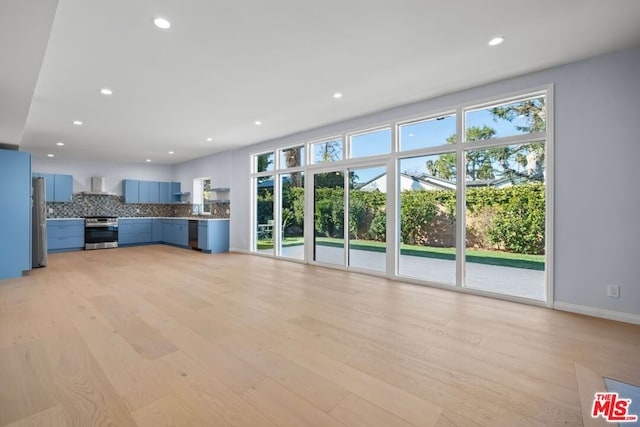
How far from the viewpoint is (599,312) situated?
9.64 feet

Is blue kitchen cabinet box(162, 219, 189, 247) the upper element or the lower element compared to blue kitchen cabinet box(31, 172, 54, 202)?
lower

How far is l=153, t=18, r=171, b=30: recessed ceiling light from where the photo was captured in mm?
2344

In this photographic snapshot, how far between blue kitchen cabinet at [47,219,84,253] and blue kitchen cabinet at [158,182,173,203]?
2207mm

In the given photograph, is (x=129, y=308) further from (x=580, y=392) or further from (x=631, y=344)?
(x=631, y=344)

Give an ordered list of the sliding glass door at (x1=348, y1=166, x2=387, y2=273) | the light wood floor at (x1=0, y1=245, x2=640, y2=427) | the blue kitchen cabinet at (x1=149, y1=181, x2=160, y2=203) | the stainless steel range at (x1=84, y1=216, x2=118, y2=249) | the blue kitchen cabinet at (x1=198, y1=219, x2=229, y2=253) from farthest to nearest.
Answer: the blue kitchen cabinet at (x1=149, y1=181, x2=160, y2=203) → the stainless steel range at (x1=84, y1=216, x2=118, y2=249) → the blue kitchen cabinet at (x1=198, y1=219, x2=229, y2=253) → the sliding glass door at (x1=348, y1=166, x2=387, y2=273) → the light wood floor at (x1=0, y1=245, x2=640, y2=427)

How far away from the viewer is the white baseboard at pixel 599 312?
279 centimetres

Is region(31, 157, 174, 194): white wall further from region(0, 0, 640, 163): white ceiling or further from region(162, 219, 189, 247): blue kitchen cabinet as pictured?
region(0, 0, 640, 163): white ceiling

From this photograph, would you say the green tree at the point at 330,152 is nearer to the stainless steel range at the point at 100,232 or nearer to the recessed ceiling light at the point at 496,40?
the recessed ceiling light at the point at 496,40

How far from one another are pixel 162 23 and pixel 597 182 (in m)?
4.42

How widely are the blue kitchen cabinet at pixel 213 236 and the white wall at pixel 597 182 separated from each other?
22.0 ft

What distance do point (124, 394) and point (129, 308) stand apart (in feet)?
5.70

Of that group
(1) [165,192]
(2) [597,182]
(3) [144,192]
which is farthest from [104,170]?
(2) [597,182]

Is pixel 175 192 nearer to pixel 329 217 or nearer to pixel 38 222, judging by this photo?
pixel 38 222

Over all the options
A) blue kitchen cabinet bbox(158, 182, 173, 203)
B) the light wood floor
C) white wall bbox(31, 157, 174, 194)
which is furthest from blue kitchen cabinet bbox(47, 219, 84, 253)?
the light wood floor
